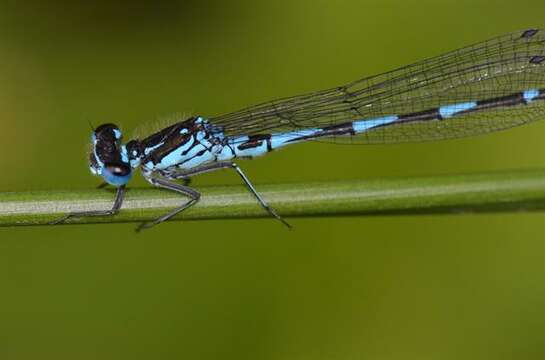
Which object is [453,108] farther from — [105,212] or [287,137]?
[105,212]

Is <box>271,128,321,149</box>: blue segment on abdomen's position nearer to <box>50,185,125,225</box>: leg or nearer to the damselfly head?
the damselfly head

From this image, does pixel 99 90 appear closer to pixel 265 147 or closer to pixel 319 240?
pixel 265 147

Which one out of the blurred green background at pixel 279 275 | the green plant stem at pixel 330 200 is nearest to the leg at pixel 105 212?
the green plant stem at pixel 330 200

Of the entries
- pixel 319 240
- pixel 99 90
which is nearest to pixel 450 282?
pixel 319 240

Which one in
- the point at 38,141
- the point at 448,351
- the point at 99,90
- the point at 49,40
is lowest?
the point at 448,351

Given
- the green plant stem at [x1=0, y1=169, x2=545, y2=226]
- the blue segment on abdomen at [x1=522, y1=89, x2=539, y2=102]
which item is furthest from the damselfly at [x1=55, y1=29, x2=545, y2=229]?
the green plant stem at [x1=0, y1=169, x2=545, y2=226]

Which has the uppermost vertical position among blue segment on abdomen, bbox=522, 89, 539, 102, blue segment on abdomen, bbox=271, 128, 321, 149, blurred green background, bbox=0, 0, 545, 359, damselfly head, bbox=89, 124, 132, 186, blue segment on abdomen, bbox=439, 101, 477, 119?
blue segment on abdomen, bbox=522, 89, 539, 102

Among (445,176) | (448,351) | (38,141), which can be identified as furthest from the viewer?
(38,141)

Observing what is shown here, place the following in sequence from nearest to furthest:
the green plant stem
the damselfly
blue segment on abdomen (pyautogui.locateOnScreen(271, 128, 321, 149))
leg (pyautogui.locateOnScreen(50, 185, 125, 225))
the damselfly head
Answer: the green plant stem, leg (pyautogui.locateOnScreen(50, 185, 125, 225)), the damselfly head, the damselfly, blue segment on abdomen (pyautogui.locateOnScreen(271, 128, 321, 149))
